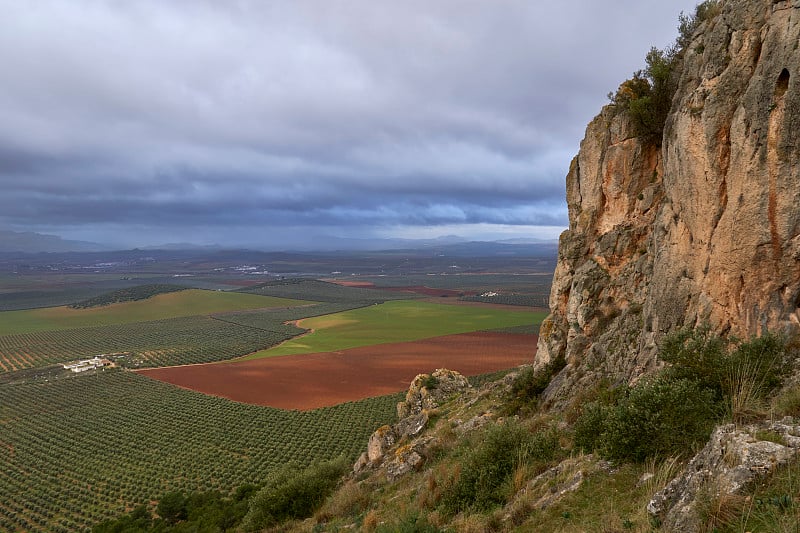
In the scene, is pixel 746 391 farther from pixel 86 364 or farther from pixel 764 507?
pixel 86 364

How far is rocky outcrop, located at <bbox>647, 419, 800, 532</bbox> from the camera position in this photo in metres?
5.66

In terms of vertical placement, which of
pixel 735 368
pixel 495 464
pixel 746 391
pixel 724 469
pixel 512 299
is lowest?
pixel 512 299

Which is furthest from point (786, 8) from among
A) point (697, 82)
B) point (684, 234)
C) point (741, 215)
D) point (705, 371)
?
point (705, 371)

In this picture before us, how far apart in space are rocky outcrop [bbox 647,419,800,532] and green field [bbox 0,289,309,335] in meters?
154

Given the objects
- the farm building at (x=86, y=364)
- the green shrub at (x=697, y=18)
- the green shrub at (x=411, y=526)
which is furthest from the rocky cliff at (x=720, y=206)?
the farm building at (x=86, y=364)

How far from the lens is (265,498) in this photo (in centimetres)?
1989

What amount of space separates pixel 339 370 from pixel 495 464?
211ft

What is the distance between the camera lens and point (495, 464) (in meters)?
11.2

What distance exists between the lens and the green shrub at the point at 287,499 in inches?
749

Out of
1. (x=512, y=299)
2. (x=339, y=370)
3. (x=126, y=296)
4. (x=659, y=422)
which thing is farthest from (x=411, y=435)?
(x=126, y=296)

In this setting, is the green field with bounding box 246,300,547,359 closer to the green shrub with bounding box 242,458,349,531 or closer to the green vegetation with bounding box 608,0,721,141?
the green shrub with bounding box 242,458,349,531

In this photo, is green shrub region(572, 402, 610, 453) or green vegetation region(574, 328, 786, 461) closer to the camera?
green vegetation region(574, 328, 786, 461)

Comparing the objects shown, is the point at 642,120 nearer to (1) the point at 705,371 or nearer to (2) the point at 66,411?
(1) the point at 705,371

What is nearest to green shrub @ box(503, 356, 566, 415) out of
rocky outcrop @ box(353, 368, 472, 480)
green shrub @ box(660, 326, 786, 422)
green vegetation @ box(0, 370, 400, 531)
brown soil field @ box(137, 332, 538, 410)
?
rocky outcrop @ box(353, 368, 472, 480)
